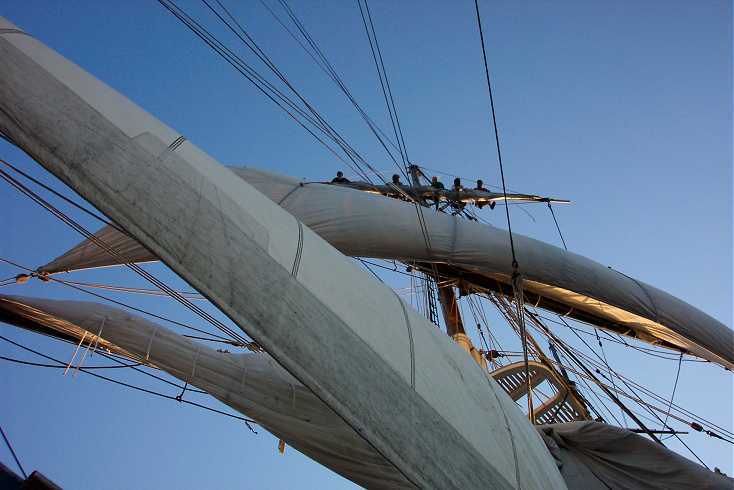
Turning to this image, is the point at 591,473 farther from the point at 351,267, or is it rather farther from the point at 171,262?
the point at 171,262

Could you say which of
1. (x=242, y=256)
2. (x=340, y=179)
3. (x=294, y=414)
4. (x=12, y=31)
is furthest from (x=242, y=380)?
(x=340, y=179)

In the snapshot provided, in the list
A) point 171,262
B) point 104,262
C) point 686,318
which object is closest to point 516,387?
point 686,318

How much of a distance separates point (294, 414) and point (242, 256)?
285 centimetres

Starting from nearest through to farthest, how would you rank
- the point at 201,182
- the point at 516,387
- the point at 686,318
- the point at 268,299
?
the point at 268,299 → the point at 201,182 → the point at 516,387 → the point at 686,318

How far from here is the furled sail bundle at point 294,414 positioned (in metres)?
4.84

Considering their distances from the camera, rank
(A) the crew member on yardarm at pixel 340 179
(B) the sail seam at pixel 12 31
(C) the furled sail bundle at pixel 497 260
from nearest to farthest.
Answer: (B) the sail seam at pixel 12 31 < (C) the furled sail bundle at pixel 497 260 < (A) the crew member on yardarm at pixel 340 179

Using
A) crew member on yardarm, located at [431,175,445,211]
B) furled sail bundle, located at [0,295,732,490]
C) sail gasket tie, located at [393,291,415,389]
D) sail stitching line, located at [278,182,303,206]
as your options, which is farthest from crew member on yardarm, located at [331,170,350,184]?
sail gasket tie, located at [393,291,415,389]

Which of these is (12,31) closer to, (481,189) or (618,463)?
(618,463)

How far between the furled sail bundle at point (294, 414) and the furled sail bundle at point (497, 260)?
3035 millimetres

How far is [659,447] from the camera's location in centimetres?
641

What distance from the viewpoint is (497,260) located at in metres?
9.70

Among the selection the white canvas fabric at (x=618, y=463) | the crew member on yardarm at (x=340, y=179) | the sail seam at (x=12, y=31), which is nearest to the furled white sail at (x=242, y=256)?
the sail seam at (x=12, y=31)

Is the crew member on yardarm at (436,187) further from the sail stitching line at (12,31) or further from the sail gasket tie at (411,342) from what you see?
the sail stitching line at (12,31)

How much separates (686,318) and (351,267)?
8.71 m
